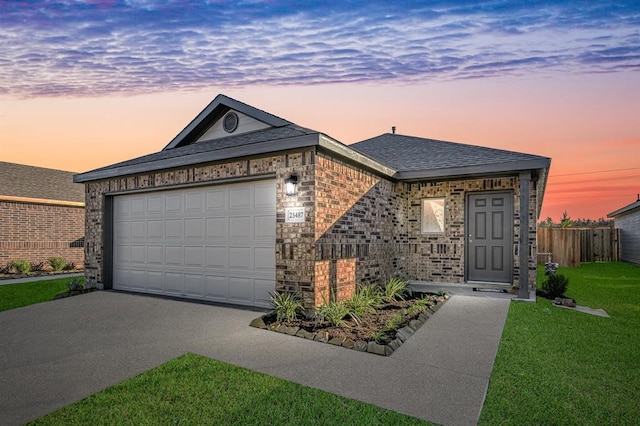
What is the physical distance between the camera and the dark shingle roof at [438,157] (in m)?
8.14

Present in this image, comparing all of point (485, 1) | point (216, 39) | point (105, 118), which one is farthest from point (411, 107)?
point (105, 118)

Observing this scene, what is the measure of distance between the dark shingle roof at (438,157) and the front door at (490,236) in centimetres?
94

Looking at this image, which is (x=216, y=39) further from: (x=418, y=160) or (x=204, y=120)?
(x=418, y=160)

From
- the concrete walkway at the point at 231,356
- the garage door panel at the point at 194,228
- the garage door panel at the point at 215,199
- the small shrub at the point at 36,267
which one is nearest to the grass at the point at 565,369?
the concrete walkway at the point at 231,356

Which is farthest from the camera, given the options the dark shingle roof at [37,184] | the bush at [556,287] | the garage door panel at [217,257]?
the dark shingle roof at [37,184]

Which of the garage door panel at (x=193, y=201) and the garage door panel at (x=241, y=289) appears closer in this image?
the garage door panel at (x=241, y=289)

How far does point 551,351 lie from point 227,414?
4098mm

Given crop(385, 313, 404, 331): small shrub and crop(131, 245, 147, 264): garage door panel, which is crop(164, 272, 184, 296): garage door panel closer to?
crop(131, 245, 147, 264): garage door panel

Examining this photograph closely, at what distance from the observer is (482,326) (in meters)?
5.60

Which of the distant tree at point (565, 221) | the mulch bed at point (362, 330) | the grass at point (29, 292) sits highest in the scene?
the distant tree at point (565, 221)

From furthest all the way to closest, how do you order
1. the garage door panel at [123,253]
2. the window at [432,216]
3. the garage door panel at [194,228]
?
the window at [432,216]
the garage door panel at [123,253]
the garage door panel at [194,228]

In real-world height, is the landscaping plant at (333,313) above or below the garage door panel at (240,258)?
below

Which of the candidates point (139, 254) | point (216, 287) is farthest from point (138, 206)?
point (216, 287)

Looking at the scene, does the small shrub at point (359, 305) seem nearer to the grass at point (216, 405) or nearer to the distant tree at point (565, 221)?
the grass at point (216, 405)
